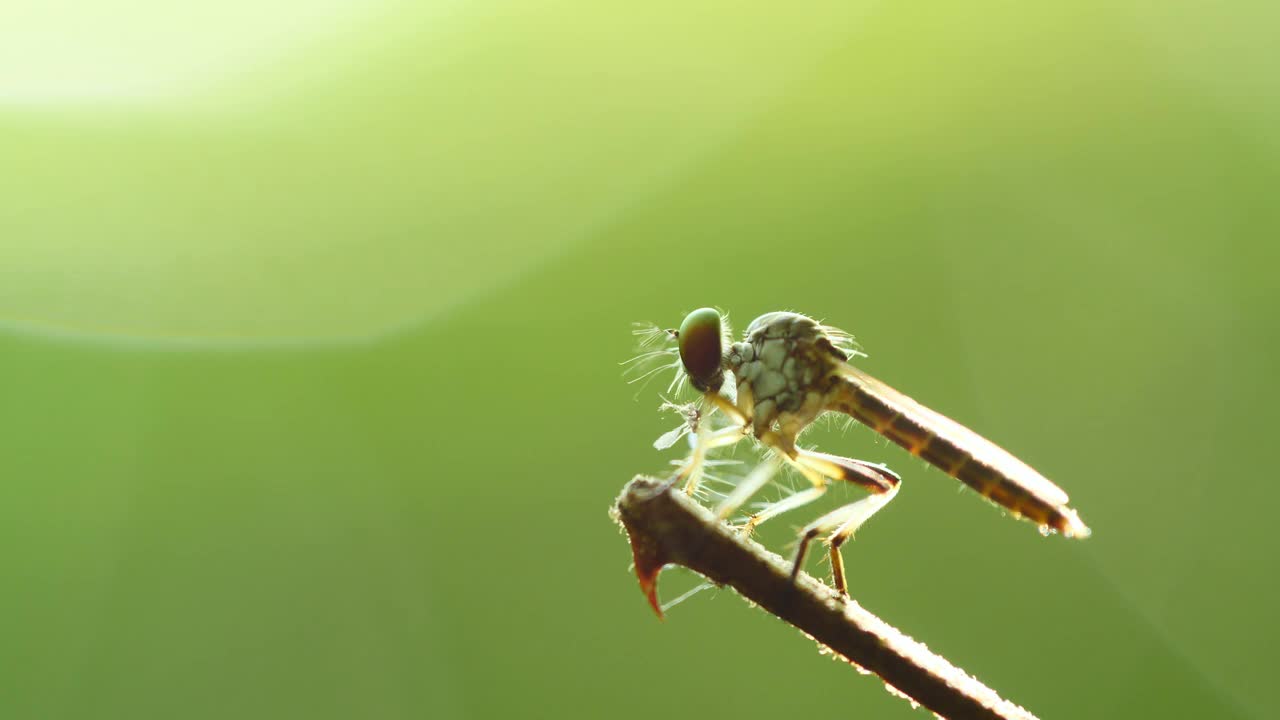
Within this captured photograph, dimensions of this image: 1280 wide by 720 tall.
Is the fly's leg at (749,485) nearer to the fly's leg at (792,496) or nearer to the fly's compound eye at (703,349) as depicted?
the fly's leg at (792,496)

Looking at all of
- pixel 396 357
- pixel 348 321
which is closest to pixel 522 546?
pixel 396 357

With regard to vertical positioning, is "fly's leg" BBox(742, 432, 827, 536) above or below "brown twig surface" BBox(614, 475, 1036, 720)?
above

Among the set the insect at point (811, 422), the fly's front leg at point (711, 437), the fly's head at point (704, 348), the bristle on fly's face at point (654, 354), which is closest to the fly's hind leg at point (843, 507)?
the insect at point (811, 422)

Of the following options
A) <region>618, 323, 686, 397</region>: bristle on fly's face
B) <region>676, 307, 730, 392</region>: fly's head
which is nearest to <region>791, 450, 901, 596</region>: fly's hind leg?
<region>676, 307, 730, 392</region>: fly's head

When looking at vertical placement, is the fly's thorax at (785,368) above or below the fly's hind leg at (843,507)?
above

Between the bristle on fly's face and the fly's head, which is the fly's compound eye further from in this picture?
the bristle on fly's face

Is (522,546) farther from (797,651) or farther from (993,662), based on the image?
(993,662)
